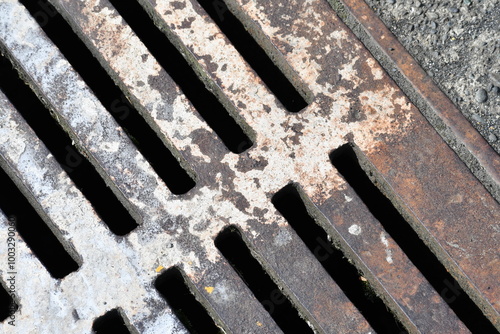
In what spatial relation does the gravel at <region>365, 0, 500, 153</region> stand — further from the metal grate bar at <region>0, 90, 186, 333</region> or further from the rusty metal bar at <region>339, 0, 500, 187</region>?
the metal grate bar at <region>0, 90, 186, 333</region>

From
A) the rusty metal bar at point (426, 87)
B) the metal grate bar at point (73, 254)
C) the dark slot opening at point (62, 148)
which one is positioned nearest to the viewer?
the metal grate bar at point (73, 254)

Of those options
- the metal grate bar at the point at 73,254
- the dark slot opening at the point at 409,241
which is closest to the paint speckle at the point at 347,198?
the dark slot opening at the point at 409,241

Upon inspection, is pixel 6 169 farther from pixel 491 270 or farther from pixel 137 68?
pixel 491 270

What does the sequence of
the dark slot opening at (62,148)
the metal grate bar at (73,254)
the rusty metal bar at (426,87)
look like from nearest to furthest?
the metal grate bar at (73,254), the rusty metal bar at (426,87), the dark slot opening at (62,148)

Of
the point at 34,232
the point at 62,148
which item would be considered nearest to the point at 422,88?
the point at 62,148

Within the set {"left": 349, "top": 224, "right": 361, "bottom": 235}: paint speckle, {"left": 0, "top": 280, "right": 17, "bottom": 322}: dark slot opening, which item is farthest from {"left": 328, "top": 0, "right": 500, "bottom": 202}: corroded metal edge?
{"left": 0, "top": 280, "right": 17, "bottom": 322}: dark slot opening

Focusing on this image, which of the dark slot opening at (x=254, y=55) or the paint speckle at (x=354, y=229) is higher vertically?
the dark slot opening at (x=254, y=55)

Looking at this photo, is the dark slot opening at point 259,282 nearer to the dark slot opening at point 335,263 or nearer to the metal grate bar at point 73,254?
the dark slot opening at point 335,263

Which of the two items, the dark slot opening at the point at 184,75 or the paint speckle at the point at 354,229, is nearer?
the paint speckle at the point at 354,229
